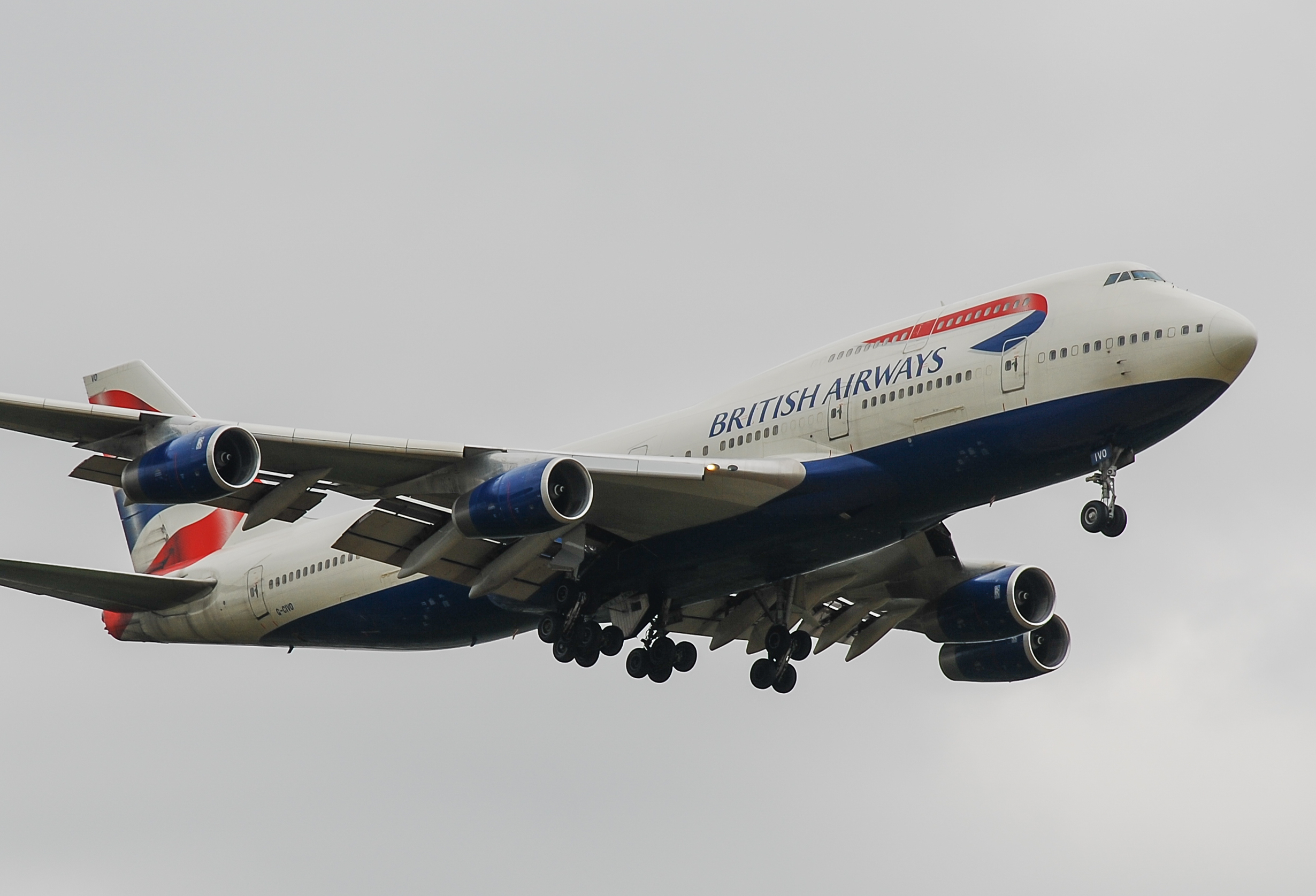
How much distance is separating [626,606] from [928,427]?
883 centimetres

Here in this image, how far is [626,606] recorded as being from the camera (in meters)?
37.6

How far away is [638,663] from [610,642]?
249 centimetres

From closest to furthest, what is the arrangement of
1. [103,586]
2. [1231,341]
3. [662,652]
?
[1231,341] < [662,652] < [103,586]

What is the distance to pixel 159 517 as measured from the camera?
46062 millimetres

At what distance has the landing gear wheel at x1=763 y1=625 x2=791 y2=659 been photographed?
40.0 metres

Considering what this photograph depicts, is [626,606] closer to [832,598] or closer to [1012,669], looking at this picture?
[832,598]

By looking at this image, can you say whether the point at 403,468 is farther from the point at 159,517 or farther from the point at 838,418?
the point at 159,517

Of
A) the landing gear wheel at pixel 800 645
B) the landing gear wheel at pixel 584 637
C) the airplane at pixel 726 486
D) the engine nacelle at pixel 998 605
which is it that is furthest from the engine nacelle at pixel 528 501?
the engine nacelle at pixel 998 605

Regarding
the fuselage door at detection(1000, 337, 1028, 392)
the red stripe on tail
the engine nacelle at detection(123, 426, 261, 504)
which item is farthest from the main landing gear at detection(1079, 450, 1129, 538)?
the red stripe on tail

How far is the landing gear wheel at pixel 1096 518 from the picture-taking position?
3138 cm

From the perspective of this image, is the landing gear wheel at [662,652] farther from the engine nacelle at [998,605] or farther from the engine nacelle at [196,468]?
the engine nacelle at [196,468]

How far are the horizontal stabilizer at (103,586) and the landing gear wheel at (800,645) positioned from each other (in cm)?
1403

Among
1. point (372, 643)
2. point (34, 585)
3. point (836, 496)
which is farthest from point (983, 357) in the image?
point (34, 585)

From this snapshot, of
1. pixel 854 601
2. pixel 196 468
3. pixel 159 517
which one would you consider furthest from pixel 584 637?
pixel 159 517
